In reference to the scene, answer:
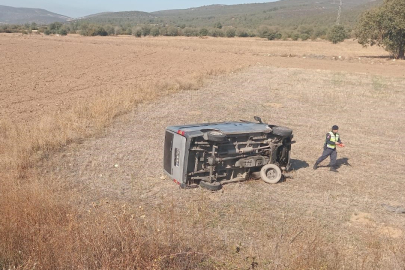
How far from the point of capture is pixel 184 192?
296 inches

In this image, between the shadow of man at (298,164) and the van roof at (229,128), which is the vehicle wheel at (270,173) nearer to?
the van roof at (229,128)

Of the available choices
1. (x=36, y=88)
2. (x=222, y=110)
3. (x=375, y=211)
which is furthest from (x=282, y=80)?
(x=375, y=211)

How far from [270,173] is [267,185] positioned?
309mm

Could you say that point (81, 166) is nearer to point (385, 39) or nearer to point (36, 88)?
point (36, 88)

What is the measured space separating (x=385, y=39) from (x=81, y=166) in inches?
1463

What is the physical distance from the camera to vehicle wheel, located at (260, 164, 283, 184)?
8.15 metres

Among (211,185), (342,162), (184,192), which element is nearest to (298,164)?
(342,162)

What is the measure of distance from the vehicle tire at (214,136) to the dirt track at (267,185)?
109 cm

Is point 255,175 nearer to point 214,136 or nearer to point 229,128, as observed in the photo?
point 229,128

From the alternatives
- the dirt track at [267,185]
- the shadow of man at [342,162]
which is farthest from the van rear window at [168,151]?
the shadow of man at [342,162]

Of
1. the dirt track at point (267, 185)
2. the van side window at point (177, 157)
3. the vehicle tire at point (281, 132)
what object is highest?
the vehicle tire at point (281, 132)

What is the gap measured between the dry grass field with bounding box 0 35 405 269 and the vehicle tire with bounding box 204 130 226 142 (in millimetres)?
1127

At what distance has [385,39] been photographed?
37.5m

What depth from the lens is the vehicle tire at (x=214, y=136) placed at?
7133 mm
